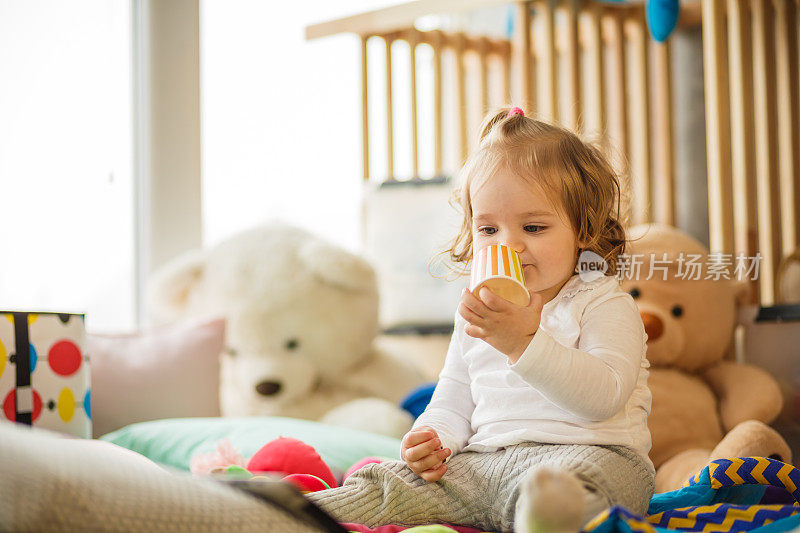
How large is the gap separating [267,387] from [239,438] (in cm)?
36

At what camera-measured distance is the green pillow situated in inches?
47.5

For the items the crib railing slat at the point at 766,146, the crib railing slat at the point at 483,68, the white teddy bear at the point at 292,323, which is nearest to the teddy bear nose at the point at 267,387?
the white teddy bear at the point at 292,323

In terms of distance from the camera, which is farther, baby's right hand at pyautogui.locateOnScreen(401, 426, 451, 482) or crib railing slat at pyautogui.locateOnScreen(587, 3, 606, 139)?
crib railing slat at pyautogui.locateOnScreen(587, 3, 606, 139)

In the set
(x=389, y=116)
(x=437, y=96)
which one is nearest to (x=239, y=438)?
(x=389, y=116)

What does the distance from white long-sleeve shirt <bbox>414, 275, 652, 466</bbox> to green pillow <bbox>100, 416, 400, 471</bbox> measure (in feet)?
0.97

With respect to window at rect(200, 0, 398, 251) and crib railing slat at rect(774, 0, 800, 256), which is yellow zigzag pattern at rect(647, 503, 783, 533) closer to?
crib railing slat at rect(774, 0, 800, 256)

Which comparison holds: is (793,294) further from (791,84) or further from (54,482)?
(54,482)

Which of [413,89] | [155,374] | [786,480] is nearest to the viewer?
[786,480]

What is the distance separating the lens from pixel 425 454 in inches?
32.5

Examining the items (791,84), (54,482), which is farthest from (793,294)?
(54,482)

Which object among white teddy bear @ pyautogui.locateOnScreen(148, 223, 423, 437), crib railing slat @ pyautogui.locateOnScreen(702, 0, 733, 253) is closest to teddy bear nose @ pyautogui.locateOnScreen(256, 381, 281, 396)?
white teddy bear @ pyautogui.locateOnScreen(148, 223, 423, 437)

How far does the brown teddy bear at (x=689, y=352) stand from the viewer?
1.25m

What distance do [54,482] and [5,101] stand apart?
146 centimetres

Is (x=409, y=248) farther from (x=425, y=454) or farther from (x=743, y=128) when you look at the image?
(x=425, y=454)
